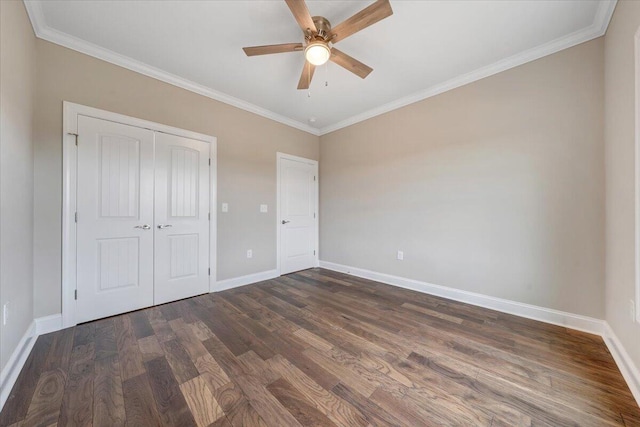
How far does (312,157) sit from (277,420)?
393 centimetres

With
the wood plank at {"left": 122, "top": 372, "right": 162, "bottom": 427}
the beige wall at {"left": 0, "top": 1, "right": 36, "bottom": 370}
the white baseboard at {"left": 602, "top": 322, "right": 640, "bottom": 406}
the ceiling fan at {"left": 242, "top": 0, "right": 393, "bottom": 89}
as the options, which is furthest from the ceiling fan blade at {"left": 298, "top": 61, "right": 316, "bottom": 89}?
the white baseboard at {"left": 602, "top": 322, "right": 640, "bottom": 406}

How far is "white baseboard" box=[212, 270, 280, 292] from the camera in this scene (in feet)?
10.3

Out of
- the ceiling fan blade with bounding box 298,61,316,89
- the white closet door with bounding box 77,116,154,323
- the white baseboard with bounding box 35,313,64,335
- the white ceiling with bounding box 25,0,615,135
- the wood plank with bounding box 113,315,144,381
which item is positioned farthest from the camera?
the white closet door with bounding box 77,116,154,323

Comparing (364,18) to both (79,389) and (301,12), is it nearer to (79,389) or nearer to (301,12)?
(301,12)

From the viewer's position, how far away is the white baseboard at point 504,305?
80.2 inches

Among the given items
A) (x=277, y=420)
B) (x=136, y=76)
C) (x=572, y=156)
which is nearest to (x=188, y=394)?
(x=277, y=420)

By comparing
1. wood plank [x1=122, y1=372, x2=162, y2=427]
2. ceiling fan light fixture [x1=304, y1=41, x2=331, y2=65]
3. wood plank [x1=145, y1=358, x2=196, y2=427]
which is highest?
ceiling fan light fixture [x1=304, y1=41, x2=331, y2=65]

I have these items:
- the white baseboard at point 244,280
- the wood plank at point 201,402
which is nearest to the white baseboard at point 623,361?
the wood plank at point 201,402

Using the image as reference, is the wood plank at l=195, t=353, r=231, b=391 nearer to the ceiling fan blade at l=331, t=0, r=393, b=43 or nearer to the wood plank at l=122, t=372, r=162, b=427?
the wood plank at l=122, t=372, r=162, b=427

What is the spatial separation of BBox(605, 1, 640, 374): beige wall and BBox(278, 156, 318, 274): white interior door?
142 inches

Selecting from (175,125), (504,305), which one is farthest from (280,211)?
(504,305)

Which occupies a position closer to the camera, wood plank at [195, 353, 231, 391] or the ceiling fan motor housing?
wood plank at [195, 353, 231, 391]

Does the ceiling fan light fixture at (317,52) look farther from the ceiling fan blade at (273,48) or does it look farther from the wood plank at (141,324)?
the wood plank at (141,324)

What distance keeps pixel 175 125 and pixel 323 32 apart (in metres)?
2.08
